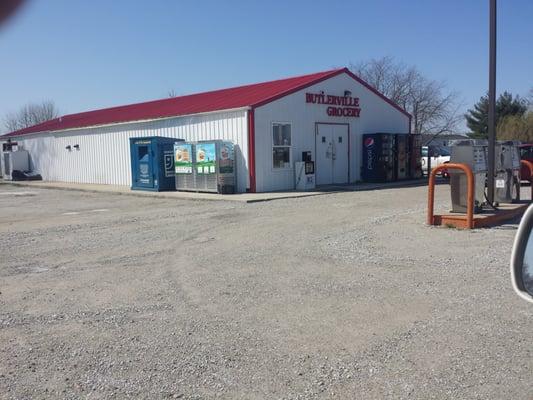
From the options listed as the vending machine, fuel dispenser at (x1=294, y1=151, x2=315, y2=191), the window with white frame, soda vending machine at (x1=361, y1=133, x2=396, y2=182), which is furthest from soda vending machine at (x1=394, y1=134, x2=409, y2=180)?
the vending machine

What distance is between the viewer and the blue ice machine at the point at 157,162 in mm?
20281

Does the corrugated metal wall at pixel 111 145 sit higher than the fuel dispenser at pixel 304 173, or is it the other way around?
the corrugated metal wall at pixel 111 145

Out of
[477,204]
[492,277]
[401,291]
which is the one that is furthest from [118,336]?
[477,204]

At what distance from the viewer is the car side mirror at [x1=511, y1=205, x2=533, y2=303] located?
6.59 ft

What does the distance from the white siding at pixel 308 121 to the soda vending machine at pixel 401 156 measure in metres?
1.43

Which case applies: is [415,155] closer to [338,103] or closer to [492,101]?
[338,103]

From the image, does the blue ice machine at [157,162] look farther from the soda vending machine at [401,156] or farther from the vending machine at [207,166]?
the soda vending machine at [401,156]

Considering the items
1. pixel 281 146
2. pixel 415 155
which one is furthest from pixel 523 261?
pixel 415 155

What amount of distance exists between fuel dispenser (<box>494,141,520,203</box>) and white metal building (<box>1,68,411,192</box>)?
857 cm

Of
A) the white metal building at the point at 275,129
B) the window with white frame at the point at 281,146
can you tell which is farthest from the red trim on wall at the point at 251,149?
the window with white frame at the point at 281,146

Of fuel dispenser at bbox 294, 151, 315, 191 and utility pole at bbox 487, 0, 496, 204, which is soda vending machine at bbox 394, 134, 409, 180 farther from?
utility pole at bbox 487, 0, 496, 204

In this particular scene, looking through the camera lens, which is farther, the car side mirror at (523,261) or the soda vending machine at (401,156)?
the soda vending machine at (401,156)

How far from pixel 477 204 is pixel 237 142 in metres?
9.77

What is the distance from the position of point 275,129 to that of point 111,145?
10542 millimetres
